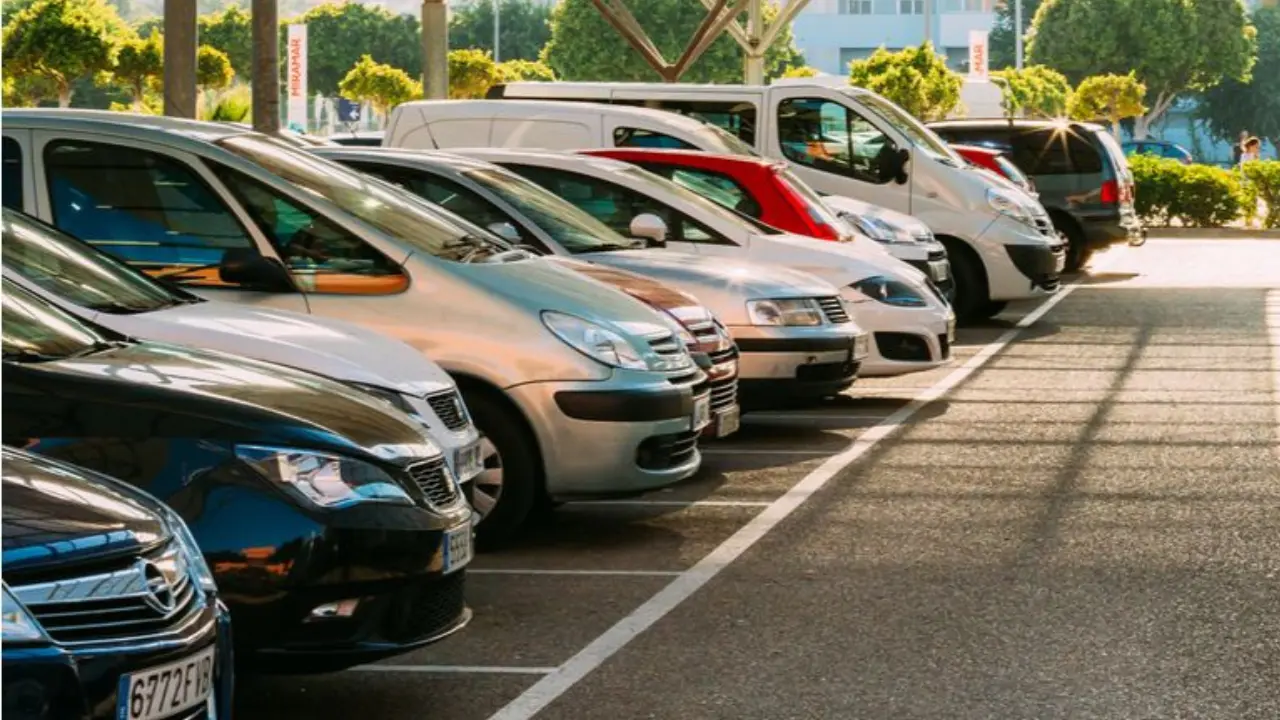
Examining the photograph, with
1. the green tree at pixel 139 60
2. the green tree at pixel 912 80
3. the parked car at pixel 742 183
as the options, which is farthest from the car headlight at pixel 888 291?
the green tree at pixel 139 60

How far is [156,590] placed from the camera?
4.98 m

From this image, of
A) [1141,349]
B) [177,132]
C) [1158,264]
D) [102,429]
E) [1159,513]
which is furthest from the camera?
[1158,264]

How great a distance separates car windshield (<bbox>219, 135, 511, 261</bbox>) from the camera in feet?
32.6

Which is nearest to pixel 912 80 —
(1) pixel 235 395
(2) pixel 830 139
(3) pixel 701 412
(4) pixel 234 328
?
(2) pixel 830 139

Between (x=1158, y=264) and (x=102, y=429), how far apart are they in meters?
26.0

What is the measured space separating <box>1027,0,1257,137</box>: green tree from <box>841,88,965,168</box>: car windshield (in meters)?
74.8

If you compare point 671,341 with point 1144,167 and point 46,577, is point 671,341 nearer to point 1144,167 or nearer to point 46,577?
point 46,577

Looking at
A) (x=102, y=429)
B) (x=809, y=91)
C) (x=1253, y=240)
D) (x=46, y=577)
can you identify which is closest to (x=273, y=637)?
(x=102, y=429)

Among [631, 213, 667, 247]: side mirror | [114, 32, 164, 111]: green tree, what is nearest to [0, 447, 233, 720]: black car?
[631, 213, 667, 247]: side mirror

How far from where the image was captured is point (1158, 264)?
31281 mm

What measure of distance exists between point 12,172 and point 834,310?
4.92m

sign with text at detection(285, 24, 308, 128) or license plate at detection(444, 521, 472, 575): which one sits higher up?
sign with text at detection(285, 24, 308, 128)

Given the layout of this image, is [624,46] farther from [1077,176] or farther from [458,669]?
[458,669]

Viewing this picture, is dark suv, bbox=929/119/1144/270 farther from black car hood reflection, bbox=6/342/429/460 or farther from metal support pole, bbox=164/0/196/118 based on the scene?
black car hood reflection, bbox=6/342/429/460
